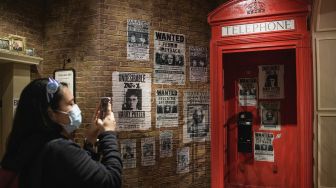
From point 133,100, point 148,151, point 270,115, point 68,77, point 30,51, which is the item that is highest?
point 30,51

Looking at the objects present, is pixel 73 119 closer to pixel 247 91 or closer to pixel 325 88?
pixel 325 88

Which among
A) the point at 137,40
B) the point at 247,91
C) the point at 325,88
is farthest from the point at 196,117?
the point at 325,88

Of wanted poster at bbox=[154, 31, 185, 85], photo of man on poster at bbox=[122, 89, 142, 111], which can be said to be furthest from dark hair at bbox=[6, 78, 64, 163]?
wanted poster at bbox=[154, 31, 185, 85]

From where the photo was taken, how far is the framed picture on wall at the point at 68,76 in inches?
225

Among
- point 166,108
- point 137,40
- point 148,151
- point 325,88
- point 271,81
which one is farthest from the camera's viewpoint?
point 166,108

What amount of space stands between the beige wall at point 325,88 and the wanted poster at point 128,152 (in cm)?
292

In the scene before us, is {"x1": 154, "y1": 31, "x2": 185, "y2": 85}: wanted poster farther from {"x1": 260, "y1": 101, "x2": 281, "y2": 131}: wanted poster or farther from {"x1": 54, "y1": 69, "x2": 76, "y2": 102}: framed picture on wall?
{"x1": 260, "y1": 101, "x2": 281, "y2": 131}: wanted poster

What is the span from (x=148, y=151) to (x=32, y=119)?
4338 mm

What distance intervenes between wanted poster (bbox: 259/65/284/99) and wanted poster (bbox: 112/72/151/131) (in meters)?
2.05

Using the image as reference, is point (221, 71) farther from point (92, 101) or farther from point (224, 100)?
point (92, 101)

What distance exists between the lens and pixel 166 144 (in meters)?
6.36

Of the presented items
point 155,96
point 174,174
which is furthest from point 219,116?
point 174,174

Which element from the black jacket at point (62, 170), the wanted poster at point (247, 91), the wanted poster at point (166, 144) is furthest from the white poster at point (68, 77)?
the black jacket at point (62, 170)

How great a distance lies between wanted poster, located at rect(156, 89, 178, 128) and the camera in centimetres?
623
